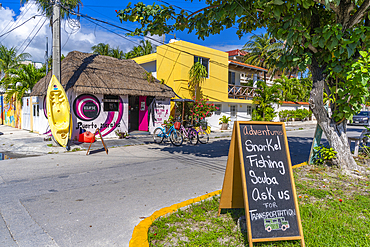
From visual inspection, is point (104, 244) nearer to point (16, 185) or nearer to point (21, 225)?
point (21, 225)

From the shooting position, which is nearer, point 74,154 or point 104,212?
point 104,212

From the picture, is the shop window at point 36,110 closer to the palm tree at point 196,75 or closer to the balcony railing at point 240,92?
the palm tree at point 196,75

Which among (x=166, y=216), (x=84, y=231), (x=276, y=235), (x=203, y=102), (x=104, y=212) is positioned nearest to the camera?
(x=276, y=235)

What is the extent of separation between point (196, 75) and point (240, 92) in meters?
6.70

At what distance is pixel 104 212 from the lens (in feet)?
14.5

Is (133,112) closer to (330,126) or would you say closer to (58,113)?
(58,113)

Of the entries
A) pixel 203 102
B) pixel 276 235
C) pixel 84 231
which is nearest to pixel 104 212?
pixel 84 231

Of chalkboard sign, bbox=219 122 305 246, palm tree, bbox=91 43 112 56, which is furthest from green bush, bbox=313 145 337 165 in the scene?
palm tree, bbox=91 43 112 56

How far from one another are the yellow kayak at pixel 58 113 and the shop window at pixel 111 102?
270 centimetres

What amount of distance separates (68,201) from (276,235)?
3.80m

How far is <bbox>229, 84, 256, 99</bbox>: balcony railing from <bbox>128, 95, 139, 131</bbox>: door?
341 inches

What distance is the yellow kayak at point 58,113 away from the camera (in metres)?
10.6

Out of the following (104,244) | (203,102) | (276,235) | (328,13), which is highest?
(328,13)

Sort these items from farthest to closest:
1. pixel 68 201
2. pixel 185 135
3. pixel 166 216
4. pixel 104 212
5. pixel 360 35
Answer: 1. pixel 185 135
2. pixel 360 35
3. pixel 68 201
4. pixel 104 212
5. pixel 166 216
